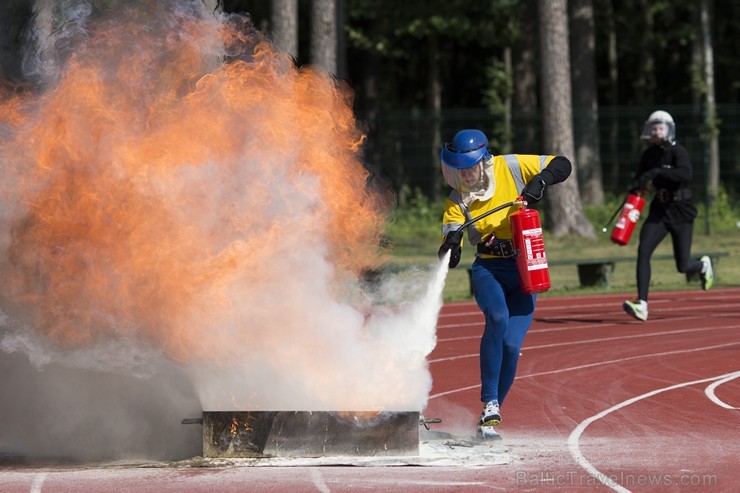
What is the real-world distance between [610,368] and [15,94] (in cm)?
578

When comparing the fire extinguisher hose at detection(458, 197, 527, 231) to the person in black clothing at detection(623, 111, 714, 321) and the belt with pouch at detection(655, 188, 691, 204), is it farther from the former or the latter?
the belt with pouch at detection(655, 188, 691, 204)

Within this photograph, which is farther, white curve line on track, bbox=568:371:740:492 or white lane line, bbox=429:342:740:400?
white lane line, bbox=429:342:740:400

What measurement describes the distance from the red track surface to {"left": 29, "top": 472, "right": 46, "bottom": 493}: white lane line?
2 centimetres

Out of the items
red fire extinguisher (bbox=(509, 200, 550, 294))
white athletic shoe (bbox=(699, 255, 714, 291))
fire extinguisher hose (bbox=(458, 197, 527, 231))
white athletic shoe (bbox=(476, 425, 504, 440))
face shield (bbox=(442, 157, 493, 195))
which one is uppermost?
face shield (bbox=(442, 157, 493, 195))

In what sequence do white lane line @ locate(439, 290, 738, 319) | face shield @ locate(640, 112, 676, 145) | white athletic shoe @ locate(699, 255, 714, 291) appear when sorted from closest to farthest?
1. face shield @ locate(640, 112, 676, 145)
2. white athletic shoe @ locate(699, 255, 714, 291)
3. white lane line @ locate(439, 290, 738, 319)

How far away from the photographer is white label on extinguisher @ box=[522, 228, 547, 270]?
27.6 feet

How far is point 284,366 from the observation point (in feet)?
27.9

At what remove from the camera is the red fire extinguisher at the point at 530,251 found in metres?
8.41

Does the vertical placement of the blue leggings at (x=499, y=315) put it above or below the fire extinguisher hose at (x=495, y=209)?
below

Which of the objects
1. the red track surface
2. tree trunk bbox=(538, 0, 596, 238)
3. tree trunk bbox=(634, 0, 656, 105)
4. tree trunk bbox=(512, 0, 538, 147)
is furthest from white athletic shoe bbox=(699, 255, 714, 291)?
tree trunk bbox=(634, 0, 656, 105)

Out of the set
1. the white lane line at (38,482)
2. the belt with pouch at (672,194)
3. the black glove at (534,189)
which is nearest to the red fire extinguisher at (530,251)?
the black glove at (534,189)

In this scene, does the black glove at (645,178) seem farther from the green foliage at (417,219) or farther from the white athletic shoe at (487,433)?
the green foliage at (417,219)

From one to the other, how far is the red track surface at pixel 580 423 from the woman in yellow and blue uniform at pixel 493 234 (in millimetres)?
556

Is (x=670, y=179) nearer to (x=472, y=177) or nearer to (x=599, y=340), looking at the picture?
(x=599, y=340)
